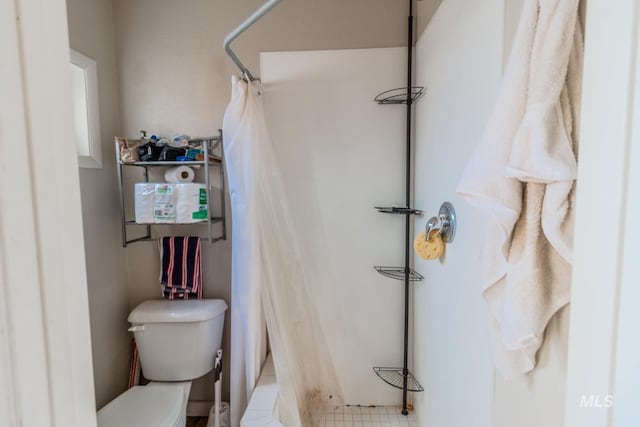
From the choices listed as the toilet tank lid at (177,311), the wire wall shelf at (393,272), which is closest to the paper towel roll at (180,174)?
the toilet tank lid at (177,311)

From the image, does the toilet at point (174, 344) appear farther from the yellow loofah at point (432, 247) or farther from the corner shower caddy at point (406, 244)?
the yellow loofah at point (432, 247)

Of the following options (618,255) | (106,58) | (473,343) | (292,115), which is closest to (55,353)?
(618,255)

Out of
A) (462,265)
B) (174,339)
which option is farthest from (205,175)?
(462,265)

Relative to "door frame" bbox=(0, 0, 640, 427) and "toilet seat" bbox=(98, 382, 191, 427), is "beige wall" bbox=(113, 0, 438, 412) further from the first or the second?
"door frame" bbox=(0, 0, 640, 427)

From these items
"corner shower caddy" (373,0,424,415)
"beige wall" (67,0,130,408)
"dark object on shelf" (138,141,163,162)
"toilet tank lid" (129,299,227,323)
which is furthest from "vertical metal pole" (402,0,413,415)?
"beige wall" (67,0,130,408)

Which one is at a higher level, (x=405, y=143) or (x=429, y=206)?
(x=405, y=143)

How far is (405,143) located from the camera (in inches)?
59.8

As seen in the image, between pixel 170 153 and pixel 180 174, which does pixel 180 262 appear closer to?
pixel 180 174

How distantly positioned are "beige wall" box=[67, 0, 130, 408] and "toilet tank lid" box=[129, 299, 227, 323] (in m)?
0.16

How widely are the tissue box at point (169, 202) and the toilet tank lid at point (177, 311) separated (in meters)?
0.46

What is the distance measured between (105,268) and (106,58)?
1120 millimetres

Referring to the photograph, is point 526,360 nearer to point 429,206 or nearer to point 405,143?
point 429,206

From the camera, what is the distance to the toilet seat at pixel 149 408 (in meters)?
1.25

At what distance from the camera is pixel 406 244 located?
1.50 metres
